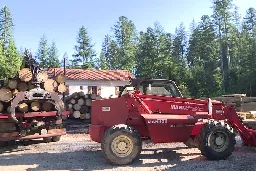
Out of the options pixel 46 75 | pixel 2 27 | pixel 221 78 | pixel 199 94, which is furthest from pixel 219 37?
pixel 46 75

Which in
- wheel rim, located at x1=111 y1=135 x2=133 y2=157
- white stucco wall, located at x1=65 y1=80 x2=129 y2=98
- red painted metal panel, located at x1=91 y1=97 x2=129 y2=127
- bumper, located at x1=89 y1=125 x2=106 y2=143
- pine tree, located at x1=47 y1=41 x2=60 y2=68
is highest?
pine tree, located at x1=47 y1=41 x2=60 y2=68

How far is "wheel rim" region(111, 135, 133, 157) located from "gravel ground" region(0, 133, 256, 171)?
36cm

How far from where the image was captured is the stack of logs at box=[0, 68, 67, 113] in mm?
11891

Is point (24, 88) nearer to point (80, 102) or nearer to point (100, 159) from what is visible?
point (100, 159)

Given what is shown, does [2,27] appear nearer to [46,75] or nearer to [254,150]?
[46,75]

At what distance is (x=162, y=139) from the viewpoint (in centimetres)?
884

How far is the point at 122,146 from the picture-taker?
8.54m

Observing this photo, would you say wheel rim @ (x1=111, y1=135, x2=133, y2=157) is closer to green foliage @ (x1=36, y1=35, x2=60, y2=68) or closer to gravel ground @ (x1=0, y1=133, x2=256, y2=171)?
gravel ground @ (x1=0, y1=133, x2=256, y2=171)

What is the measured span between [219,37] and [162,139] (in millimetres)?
56086

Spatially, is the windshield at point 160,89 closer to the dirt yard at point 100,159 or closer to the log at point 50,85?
the dirt yard at point 100,159

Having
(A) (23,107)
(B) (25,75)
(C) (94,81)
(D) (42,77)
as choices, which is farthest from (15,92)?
(C) (94,81)

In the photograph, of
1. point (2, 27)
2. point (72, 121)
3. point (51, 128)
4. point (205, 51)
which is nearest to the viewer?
point (51, 128)

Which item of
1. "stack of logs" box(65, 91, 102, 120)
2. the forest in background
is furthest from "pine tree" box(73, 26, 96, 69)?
"stack of logs" box(65, 91, 102, 120)

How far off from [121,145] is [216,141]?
2.41 metres
